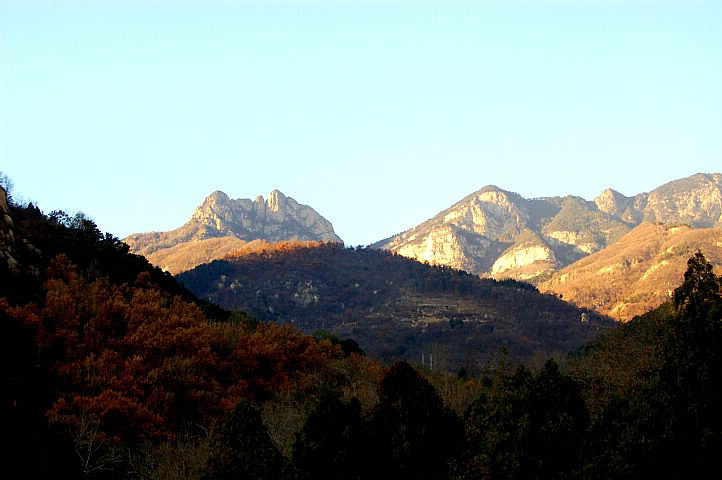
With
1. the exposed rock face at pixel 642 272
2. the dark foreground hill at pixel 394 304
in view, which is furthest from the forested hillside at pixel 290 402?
the exposed rock face at pixel 642 272

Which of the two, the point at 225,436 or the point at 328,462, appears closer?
the point at 225,436

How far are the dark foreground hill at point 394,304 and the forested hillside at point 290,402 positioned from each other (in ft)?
186

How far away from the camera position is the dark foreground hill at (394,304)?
105 metres

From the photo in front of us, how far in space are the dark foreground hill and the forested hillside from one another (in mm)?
56648

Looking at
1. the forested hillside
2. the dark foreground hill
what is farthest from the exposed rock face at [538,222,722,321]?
the forested hillside

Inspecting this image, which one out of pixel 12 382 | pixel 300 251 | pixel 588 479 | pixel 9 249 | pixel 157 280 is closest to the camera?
pixel 588 479

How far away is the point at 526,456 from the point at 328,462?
421cm

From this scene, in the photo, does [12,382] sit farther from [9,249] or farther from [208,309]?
[208,309]

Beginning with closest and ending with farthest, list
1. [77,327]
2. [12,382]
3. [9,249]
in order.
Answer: [12,382] < [77,327] < [9,249]

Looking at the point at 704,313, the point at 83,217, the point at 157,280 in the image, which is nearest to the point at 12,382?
the point at 704,313

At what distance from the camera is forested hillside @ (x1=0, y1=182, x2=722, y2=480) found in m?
13.0

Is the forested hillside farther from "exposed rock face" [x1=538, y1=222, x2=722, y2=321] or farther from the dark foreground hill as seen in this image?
"exposed rock face" [x1=538, y1=222, x2=722, y2=321]

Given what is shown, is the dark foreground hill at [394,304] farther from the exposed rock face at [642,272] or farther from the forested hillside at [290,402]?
the forested hillside at [290,402]

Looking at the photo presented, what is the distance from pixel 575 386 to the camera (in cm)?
1730
